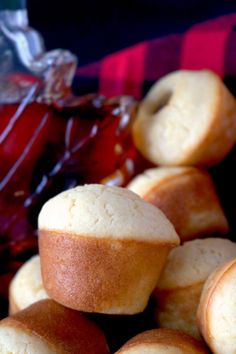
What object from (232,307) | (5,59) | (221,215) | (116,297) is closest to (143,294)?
(116,297)

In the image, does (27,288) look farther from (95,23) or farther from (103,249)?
(95,23)

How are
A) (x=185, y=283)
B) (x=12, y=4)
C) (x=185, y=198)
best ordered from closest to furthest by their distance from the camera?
1. (x=185, y=283)
2. (x=185, y=198)
3. (x=12, y=4)

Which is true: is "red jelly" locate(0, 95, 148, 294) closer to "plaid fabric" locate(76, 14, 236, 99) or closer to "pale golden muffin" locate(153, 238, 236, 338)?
"plaid fabric" locate(76, 14, 236, 99)

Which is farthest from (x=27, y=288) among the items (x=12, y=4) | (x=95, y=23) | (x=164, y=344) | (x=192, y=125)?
(x=95, y=23)

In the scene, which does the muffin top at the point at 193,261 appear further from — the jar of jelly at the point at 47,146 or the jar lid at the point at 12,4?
the jar lid at the point at 12,4

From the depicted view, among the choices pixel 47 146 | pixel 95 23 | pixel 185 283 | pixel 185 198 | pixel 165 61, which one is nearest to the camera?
pixel 185 283

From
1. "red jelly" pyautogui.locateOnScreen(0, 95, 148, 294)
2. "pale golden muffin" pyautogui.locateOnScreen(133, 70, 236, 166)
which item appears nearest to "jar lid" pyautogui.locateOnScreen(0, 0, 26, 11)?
"red jelly" pyautogui.locateOnScreen(0, 95, 148, 294)
